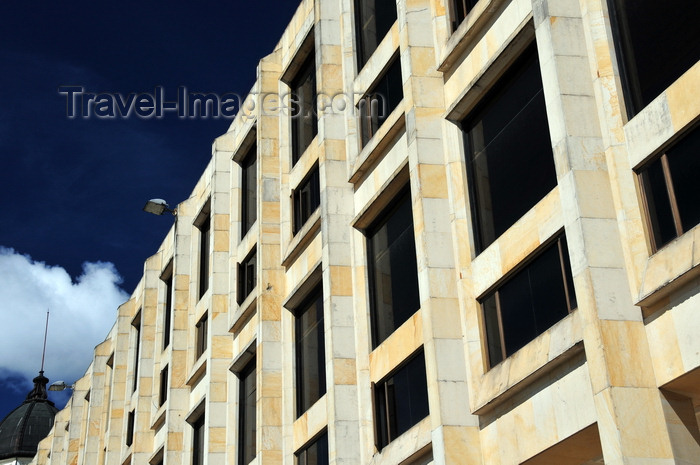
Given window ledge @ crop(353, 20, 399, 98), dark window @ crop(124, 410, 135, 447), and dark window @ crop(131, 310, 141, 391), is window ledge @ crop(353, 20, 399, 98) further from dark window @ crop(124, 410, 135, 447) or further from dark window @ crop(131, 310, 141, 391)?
dark window @ crop(124, 410, 135, 447)

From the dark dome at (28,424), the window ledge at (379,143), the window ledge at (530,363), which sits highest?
the dark dome at (28,424)

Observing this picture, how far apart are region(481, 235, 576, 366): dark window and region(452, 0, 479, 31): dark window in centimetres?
780

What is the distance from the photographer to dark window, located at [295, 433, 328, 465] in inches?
1299

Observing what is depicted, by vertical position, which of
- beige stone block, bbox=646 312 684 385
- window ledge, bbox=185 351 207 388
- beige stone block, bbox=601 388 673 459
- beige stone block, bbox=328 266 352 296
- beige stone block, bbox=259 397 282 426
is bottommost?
beige stone block, bbox=601 388 673 459

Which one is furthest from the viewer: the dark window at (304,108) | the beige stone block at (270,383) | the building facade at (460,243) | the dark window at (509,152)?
the dark window at (304,108)

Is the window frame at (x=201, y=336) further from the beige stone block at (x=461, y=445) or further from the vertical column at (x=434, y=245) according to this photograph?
the beige stone block at (x=461, y=445)

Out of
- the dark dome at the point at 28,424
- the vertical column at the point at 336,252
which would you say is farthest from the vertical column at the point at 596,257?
the dark dome at the point at 28,424

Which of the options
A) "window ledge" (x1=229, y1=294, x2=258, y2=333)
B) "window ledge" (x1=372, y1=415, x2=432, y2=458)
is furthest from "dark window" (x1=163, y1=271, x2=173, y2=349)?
"window ledge" (x1=372, y1=415, x2=432, y2=458)

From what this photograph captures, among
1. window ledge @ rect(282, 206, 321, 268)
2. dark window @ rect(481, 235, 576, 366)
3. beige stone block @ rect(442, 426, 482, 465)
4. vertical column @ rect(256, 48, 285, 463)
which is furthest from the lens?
vertical column @ rect(256, 48, 285, 463)

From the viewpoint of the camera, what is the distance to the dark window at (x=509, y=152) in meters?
24.3

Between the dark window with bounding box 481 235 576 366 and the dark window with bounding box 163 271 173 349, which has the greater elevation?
the dark window with bounding box 163 271 173 349

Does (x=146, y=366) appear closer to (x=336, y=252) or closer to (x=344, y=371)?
(x=336, y=252)

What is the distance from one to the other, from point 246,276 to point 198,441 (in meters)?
7.85

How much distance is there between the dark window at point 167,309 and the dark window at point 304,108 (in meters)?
16.2
